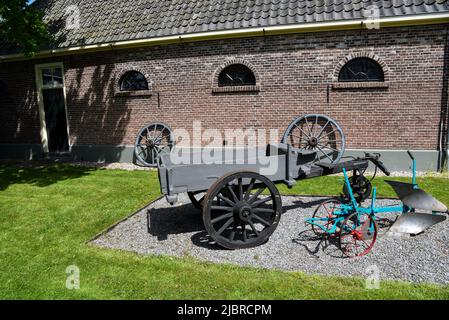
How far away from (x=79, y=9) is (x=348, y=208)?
11519mm

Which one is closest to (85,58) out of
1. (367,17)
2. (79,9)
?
(79,9)

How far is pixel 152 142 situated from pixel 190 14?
394 cm

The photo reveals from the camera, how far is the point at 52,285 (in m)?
3.25

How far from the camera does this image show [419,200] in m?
3.95

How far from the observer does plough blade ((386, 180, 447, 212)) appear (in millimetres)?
3875

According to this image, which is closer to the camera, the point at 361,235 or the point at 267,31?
the point at 361,235

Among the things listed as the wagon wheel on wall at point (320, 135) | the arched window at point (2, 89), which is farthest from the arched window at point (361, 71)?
the arched window at point (2, 89)

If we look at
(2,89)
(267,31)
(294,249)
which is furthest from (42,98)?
(294,249)

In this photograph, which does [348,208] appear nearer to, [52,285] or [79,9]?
[52,285]

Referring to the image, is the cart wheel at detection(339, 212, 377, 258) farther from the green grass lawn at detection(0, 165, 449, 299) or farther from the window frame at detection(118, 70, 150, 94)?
the window frame at detection(118, 70, 150, 94)

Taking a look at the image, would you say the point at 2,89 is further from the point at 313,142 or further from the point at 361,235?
the point at 361,235

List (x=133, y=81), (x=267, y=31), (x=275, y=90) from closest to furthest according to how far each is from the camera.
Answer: (x=267, y=31) < (x=275, y=90) < (x=133, y=81)

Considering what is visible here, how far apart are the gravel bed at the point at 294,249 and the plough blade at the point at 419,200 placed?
49cm

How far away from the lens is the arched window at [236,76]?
29.1ft
